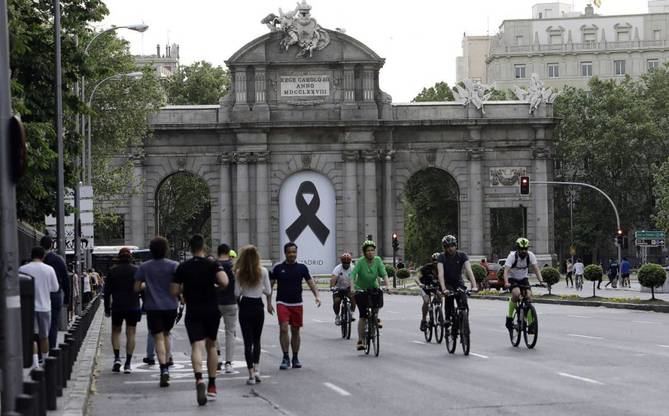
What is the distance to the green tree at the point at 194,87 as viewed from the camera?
10450 cm

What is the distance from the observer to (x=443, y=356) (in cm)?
2420

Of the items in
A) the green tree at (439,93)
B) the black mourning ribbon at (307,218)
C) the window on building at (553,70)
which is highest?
the window on building at (553,70)

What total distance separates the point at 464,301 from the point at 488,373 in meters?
3.90

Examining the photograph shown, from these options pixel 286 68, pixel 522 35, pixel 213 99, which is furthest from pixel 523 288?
pixel 522 35

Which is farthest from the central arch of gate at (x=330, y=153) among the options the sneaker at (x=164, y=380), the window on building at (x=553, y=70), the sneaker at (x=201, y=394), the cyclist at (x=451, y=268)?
the sneaker at (x=201, y=394)

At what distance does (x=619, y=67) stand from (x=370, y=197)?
59326 millimetres

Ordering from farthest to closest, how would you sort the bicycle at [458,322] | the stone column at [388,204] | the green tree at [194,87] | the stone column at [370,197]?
the green tree at [194,87] < the stone column at [388,204] < the stone column at [370,197] < the bicycle at [458,322]

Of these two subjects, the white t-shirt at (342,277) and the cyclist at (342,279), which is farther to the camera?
the white t-shirt at (342,277)

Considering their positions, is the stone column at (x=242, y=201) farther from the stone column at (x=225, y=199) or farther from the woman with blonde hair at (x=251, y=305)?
the woman with blonde hair at (x=251, y=305)

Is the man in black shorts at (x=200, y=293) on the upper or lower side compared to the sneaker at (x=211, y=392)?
upper

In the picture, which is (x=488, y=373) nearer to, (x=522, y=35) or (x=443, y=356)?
(x=443, y=356)

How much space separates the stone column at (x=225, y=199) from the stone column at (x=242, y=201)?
0.61 m

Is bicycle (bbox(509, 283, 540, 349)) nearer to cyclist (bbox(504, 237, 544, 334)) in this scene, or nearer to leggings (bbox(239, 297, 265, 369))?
cyclist (bbox(504, 237, 544, 334))

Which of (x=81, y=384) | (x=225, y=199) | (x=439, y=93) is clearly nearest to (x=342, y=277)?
(x=81, y=384)
